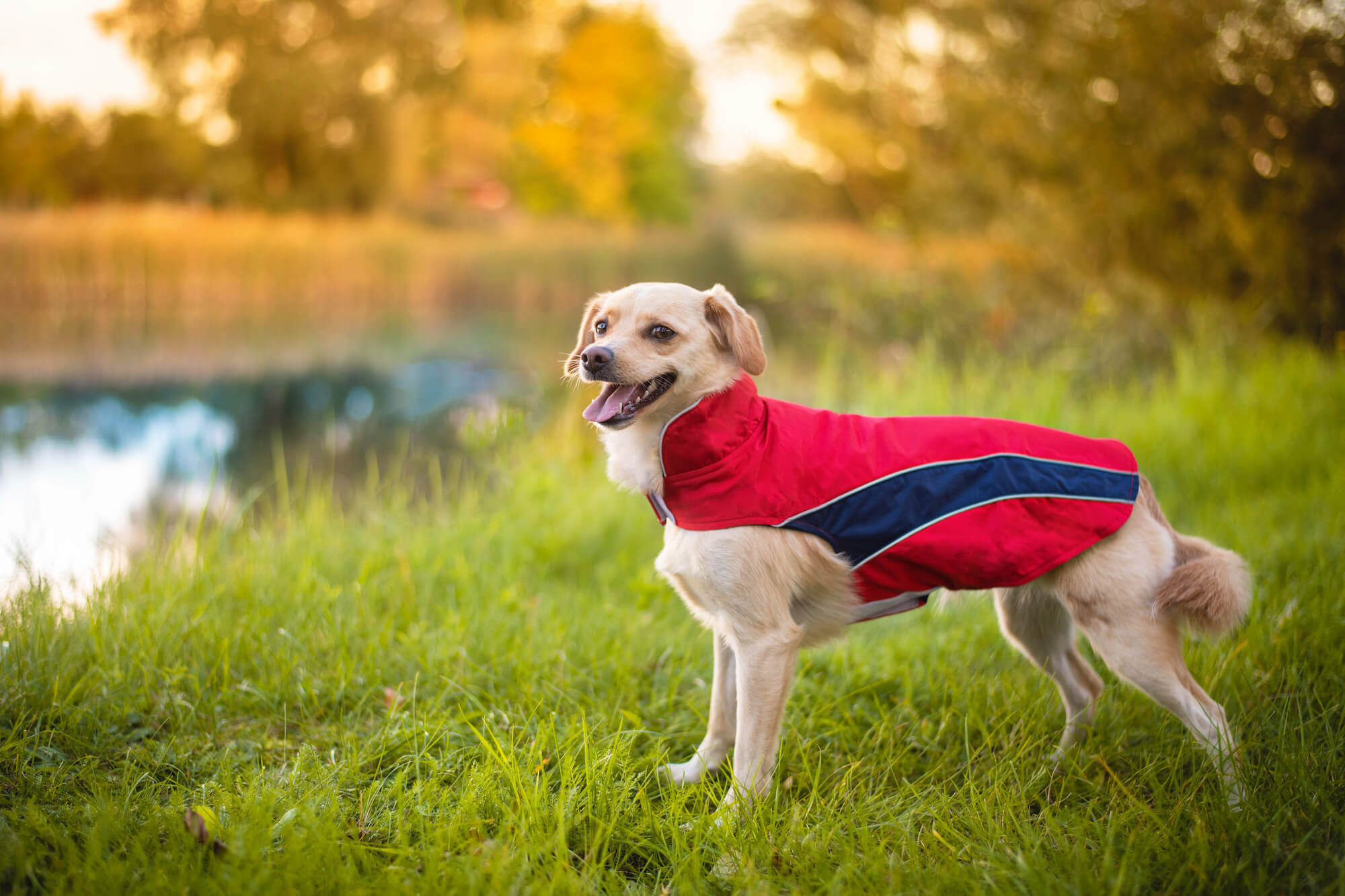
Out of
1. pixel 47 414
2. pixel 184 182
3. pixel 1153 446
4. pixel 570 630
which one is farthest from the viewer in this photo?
pixel 184 182

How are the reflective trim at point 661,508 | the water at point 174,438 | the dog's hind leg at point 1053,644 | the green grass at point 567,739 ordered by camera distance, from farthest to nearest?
the water at point 174,438, the dog's hind leg at point 1053,644, the reflective trim at point 661,508, the green grass at point 567,739

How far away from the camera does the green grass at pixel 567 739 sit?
2277 millimetres

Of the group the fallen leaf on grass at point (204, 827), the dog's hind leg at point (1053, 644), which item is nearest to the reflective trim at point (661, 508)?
the dog's hind leg at point (1053, 644)

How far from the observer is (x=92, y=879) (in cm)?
217

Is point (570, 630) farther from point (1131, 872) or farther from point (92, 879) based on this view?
point (1131, 872)

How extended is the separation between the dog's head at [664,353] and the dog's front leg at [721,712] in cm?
84

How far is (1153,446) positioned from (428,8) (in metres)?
36.6

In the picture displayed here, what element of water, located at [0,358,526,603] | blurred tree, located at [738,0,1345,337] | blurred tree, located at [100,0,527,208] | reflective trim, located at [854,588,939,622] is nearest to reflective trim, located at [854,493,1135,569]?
reflective trim, located at [854,588,939,622]

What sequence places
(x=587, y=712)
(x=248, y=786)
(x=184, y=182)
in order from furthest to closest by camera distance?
(x=184, y=182)
(x=587, y=712)
(x=248, y=786)

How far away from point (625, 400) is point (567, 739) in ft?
3.61

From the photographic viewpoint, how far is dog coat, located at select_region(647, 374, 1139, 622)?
106 inches

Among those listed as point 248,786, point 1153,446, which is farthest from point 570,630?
point 1153,446

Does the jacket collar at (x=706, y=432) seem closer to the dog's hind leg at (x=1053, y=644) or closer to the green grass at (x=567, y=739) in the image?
the green grass at (x=567, y=739)

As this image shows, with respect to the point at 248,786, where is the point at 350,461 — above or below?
below
